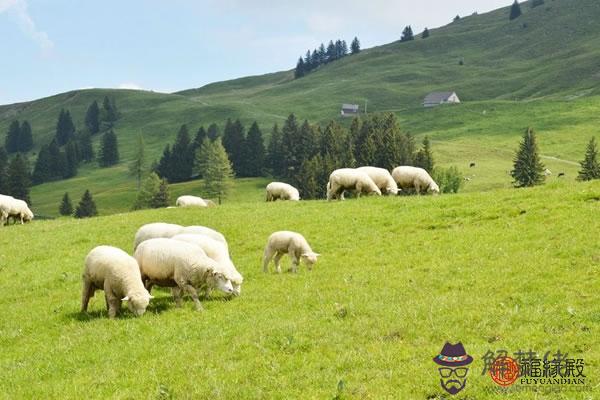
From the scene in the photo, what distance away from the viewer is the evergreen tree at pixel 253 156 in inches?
5743

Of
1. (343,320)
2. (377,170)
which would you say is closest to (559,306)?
(343,320)

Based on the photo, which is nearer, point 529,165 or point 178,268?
point 178,268

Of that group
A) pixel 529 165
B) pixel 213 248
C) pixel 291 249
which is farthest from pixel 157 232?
pixel 529 165

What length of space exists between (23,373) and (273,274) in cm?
1067

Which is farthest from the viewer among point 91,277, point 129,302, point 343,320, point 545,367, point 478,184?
point 478,184

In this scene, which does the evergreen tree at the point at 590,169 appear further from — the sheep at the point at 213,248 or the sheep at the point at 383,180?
the sheep at the point at 213,248

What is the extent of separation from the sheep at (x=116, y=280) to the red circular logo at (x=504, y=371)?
10369 millimetres

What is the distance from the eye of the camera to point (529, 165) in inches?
3637

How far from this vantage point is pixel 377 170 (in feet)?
127

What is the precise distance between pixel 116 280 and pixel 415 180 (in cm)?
2751

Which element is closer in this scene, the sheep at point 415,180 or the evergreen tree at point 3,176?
the sheep at point 415,180

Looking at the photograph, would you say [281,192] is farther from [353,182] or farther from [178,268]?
[178,268]

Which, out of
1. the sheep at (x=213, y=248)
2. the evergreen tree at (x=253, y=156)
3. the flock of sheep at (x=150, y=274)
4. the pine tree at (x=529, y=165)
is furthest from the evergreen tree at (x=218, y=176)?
the flock of sheep at (x=150, y=274)

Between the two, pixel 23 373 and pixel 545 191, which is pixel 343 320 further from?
pixel 545 191
